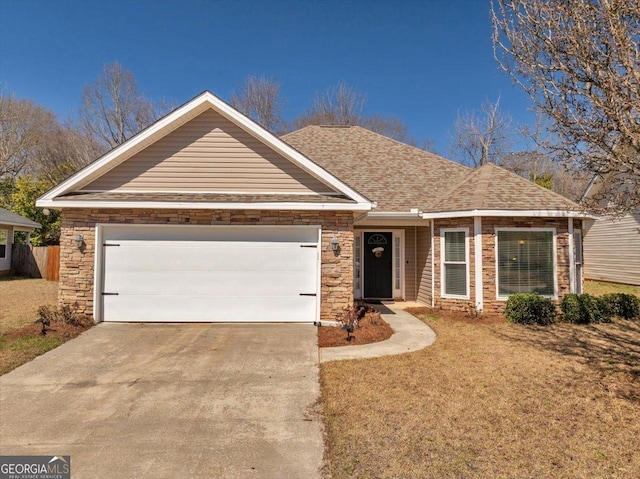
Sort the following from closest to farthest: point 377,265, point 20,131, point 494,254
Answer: point 494,254 → point 377,265 → point 20,131

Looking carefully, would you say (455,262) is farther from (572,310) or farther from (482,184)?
(572,310)

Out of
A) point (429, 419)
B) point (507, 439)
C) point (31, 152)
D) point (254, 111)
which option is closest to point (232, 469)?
point (429, 419)

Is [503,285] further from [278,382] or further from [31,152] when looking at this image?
[31,152]

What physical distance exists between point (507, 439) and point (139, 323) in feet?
24.0

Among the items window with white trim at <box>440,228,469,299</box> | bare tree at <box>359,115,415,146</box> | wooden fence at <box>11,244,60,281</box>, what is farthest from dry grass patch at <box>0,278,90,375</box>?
bare tree at <box>359,115,415,146</box>

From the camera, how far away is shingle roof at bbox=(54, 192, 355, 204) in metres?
7.79

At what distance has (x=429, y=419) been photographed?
3973mm

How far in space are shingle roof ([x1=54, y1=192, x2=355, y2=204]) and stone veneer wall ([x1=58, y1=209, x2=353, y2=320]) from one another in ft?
0.91

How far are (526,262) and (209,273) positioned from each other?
311 inches

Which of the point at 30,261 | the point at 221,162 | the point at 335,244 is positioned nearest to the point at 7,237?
the point at 30,261

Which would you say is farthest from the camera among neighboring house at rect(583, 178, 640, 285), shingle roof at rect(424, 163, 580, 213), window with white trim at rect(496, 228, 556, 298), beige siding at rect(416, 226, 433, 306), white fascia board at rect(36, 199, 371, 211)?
neighboring house at rect(583, 178, 640, 285)

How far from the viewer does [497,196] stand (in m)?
9.83

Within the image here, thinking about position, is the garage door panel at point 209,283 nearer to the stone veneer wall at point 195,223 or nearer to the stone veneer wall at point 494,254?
the stone veneer wall at point 195,223

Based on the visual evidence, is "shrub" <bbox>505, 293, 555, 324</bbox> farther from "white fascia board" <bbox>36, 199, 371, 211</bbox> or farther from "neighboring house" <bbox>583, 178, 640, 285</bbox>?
"neighboring house" <bbox>583, 178, 640, 285</bbox>
